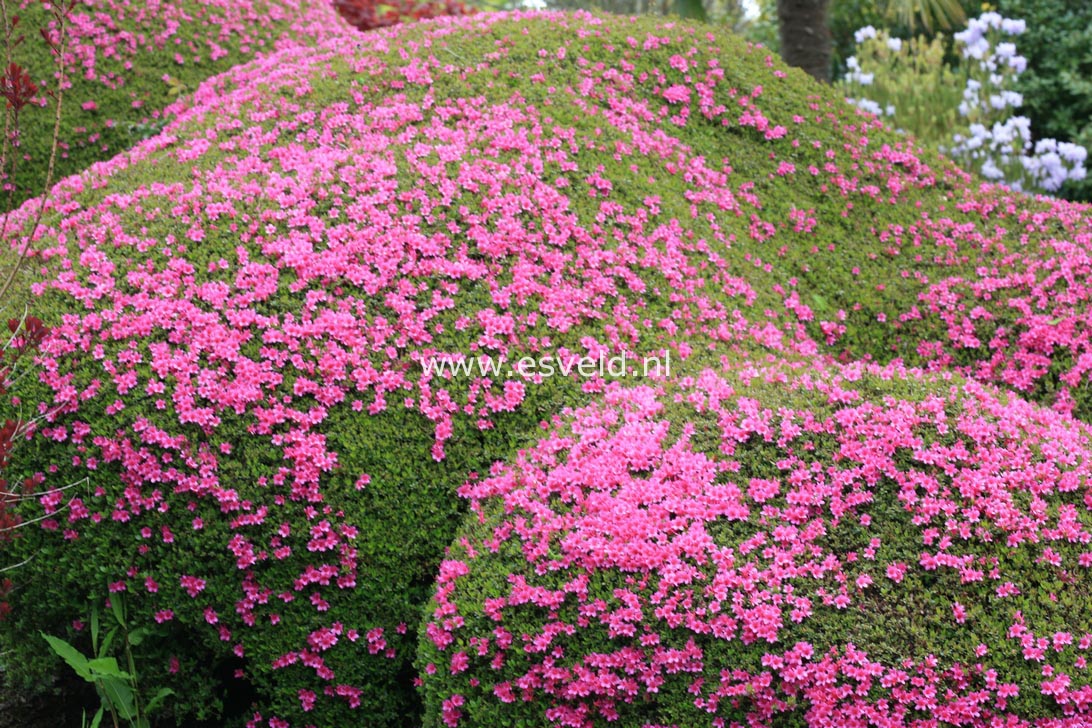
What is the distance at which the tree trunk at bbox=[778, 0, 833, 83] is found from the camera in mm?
11000

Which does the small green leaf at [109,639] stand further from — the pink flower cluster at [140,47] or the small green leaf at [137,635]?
the pink flower cluster at [140,47]

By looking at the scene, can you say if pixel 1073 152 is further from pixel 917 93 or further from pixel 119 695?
pixel 119 695

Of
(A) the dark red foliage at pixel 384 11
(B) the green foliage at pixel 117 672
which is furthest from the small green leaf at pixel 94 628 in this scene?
(A) the dark red foliage at pixel 384 11

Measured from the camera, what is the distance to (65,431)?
4.57 m

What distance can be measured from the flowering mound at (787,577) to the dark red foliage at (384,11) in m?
10.3

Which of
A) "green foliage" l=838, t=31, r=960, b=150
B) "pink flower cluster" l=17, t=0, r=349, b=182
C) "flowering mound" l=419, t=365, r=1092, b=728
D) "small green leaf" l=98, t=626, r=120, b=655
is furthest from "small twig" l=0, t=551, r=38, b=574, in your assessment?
"green foliage" l=838, t=31, r=960, b=150

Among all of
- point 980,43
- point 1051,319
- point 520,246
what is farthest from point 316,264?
point 980,43

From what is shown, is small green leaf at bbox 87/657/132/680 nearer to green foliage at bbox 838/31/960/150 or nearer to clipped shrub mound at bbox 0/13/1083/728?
clipped shrub mound at bbox 0/13/1083/728

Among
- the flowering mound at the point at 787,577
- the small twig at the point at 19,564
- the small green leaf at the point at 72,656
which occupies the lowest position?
the small green leaf at the point at 72,656

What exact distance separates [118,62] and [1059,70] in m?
13.6

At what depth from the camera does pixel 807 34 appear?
1106 centimetres

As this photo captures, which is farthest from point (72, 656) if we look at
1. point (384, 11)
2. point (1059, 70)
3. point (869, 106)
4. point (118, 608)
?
point (1059, 70)

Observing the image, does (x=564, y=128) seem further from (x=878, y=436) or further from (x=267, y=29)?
(x=267, y=29)

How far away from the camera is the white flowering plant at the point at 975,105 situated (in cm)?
1156
